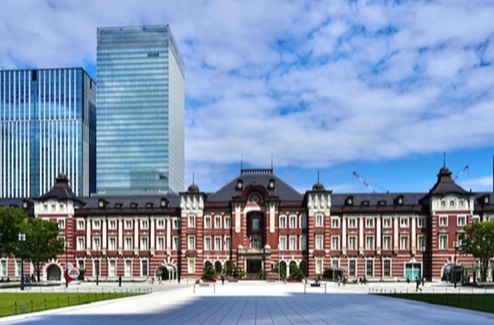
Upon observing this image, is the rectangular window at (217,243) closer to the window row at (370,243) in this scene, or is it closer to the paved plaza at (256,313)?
the window row at (370,243)

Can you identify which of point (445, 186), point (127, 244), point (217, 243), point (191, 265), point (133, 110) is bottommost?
point (191, 265)

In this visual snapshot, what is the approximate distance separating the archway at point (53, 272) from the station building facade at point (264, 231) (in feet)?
0.53

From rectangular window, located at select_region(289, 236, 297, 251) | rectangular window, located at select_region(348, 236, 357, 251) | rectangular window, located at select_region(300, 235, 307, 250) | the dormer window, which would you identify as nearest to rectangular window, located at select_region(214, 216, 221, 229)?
the dormer window

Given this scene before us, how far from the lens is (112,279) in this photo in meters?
97.8

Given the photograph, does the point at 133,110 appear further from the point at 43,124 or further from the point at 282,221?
the point at 282,221

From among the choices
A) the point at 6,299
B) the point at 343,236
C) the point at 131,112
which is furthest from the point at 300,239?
the point at 131,112

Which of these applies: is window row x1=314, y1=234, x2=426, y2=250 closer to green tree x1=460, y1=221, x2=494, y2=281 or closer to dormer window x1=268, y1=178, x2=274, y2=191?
green tree x1=460, y1=221, x2=494, y2=281

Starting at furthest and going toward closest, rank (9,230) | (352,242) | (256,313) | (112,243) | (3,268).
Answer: (112,243)
(3,268)
(352,242)
(9,230)
(256,313)

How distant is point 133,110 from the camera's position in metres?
185

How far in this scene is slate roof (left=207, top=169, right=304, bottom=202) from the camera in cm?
10075

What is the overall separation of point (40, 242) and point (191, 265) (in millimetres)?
25879

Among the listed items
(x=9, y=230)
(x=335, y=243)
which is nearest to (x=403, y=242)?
(x=335, y=243)

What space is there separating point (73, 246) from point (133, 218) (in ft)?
37.2

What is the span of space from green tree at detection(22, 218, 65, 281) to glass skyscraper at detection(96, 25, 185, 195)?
96325mm
